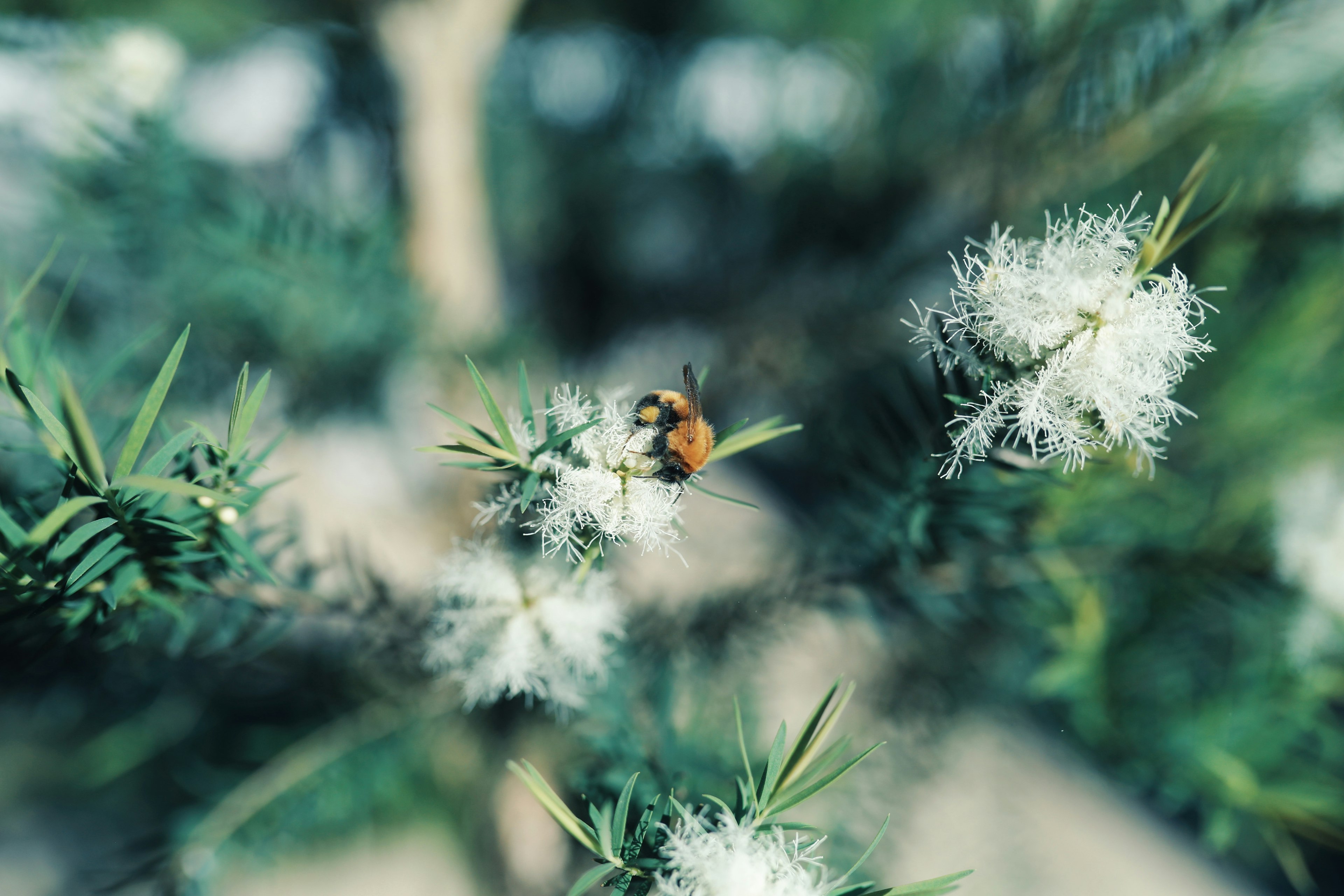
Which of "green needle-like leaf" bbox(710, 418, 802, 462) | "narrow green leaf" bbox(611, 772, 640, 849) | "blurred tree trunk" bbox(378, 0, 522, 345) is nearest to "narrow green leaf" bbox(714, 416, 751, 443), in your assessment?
"green needle-like leaf" bbox(710, 418, 802, 462)

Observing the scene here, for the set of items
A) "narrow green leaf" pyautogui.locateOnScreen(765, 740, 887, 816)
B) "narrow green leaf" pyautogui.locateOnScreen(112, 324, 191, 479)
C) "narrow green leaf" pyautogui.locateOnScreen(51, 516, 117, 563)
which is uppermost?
"narrow green leaf" pyautogui.locateOnScreen(112, 324, 191, 479)

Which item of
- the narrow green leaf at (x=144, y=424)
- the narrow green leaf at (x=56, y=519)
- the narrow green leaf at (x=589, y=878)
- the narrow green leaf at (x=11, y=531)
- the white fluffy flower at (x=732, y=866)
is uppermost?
the narrow green leaf at (x=144, y=424)

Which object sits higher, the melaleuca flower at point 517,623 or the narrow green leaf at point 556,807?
the melaleuca flower at point 517,623

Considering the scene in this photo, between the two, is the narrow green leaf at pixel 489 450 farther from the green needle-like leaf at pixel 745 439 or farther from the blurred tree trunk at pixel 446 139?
the blurred tree trunk at pixel 446 139

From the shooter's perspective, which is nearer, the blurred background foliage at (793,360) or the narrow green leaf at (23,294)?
the narrow green leaf at (23,294)

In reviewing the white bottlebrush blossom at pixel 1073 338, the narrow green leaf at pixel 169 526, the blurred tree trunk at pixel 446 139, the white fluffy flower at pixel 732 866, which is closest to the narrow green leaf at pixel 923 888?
the white fluffy flower at pixel 732 866

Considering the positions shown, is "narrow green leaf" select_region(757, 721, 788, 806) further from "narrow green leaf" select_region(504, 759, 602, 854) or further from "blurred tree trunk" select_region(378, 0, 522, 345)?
"blurred tree trunk" select_region(378, 0, 522, 345)

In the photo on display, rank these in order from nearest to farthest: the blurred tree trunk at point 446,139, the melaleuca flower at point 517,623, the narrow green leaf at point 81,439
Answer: the narrow green leaf at point 81,439
the melaleuca flower at point 517,623
the blurred tree trunk at point 446,139
